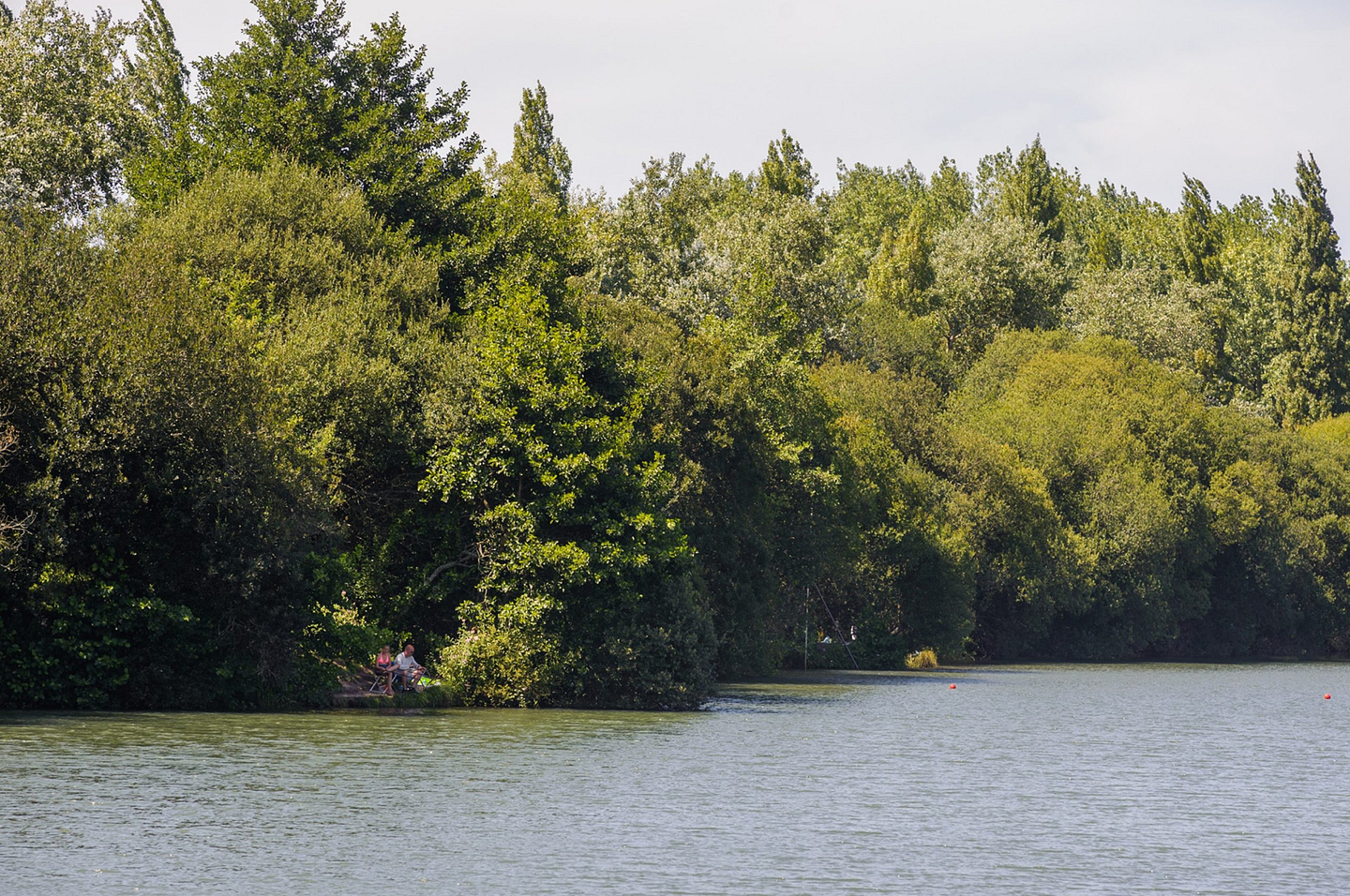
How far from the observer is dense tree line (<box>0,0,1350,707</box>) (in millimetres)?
43000

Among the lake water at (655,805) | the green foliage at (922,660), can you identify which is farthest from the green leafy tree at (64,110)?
the green foliage at (922,660)

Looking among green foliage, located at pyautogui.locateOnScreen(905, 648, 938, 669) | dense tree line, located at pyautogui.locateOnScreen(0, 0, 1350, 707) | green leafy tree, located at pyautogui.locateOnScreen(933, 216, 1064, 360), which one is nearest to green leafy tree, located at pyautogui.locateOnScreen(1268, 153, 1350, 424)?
dense tree line, located at pyautogui.locateOnScreen(0, 0, 1350, 707)

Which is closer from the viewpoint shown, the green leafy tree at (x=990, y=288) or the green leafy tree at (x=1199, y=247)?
the green leafy tree at (x=990, y=288)

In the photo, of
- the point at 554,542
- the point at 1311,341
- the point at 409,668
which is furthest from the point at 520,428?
the point at 1311,341

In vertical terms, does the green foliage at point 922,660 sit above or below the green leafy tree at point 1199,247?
below

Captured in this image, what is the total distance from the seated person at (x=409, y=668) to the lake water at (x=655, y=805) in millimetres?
1986

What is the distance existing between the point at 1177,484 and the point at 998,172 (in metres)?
74.8

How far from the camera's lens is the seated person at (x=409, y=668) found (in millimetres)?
49281

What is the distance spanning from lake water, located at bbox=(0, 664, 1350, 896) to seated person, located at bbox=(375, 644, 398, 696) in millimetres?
2250

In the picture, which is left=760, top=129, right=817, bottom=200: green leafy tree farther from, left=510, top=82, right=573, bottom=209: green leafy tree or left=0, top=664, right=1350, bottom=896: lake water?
left=0, top=664, right=1350, bottom=896: lake water

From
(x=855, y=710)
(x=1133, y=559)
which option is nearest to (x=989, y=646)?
(x=1133, y=559)

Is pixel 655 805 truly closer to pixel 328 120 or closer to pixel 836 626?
pixel 328 120

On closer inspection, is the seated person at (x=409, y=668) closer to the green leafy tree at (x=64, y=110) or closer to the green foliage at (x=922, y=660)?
the green leafy tree at (x=64, y=110)

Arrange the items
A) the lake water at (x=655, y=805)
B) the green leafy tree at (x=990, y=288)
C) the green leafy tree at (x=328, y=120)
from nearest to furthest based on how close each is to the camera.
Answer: the lake water at (x=655, y=805), the green leafy tree at (x=328, y=120), the green leafy tree at (x=990, y=288)
